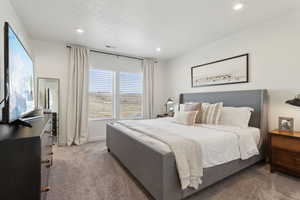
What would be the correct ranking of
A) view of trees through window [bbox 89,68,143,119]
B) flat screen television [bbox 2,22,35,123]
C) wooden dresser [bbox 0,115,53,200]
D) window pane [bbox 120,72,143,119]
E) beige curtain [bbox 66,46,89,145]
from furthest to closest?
window pane [bbox 120,72,143,119] → view of trees through window [bbox 89,68,143,119] → beige curtain [bbox 66,46,89,145] → flat screen television [bbox 2,22,35,123] → wooden dresser [bbox 0,115,53,200]

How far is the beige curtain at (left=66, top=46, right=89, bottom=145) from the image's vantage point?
367 centimetres

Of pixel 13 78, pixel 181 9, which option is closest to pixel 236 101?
pixel 181 9

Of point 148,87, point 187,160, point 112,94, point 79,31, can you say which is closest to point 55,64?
point 79,31

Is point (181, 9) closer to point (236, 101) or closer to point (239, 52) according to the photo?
point (239, 52)

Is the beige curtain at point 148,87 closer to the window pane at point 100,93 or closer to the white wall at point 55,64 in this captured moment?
the window pane at point 100,93

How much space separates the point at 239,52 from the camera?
3.05 meters

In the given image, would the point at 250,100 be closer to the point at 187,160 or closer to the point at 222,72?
the point at 222,72

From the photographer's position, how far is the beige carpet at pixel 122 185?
1746 mm

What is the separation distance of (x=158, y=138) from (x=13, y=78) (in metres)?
1.79

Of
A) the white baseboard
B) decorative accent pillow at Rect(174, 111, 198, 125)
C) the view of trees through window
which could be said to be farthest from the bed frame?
the view of trees through window

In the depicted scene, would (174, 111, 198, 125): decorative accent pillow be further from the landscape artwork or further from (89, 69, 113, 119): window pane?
(89, 69, 113, 119): window pane

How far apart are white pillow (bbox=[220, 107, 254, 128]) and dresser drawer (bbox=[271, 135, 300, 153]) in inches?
17.1

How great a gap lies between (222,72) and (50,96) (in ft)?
14.0

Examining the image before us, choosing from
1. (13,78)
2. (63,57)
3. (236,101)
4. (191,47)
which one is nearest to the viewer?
(13,78)
